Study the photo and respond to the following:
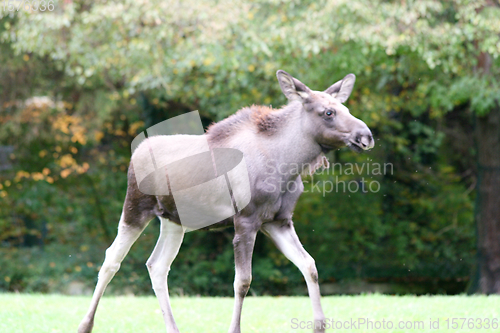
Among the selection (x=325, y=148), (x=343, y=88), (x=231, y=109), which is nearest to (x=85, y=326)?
(x=325, y=148)

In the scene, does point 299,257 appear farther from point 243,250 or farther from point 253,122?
point 253,122

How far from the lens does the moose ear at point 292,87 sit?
4.43 m

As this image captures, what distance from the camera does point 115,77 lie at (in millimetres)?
11469

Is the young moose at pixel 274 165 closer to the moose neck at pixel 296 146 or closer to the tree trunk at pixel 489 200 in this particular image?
the moose neck at pixel 296 146

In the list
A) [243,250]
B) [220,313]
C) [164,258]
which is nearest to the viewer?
[243,250]

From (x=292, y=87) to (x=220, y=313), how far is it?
3.37 m

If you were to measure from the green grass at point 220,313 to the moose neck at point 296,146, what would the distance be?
1.84m

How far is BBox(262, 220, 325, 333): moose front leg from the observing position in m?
4.40

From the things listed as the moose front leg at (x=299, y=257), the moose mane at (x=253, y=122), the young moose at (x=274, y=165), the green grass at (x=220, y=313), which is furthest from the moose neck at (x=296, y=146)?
the green grass at (x=220, y=313)

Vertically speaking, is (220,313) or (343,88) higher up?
(343,88)

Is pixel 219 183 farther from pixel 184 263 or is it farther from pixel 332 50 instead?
pixel 184 263

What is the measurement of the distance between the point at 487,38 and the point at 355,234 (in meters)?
6.54

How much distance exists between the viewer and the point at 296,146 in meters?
4.48

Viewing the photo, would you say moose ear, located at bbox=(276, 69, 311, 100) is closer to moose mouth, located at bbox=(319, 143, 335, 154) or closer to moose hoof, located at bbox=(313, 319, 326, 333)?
moose mouth, located at bbox=(319, 143, 335, 154)
